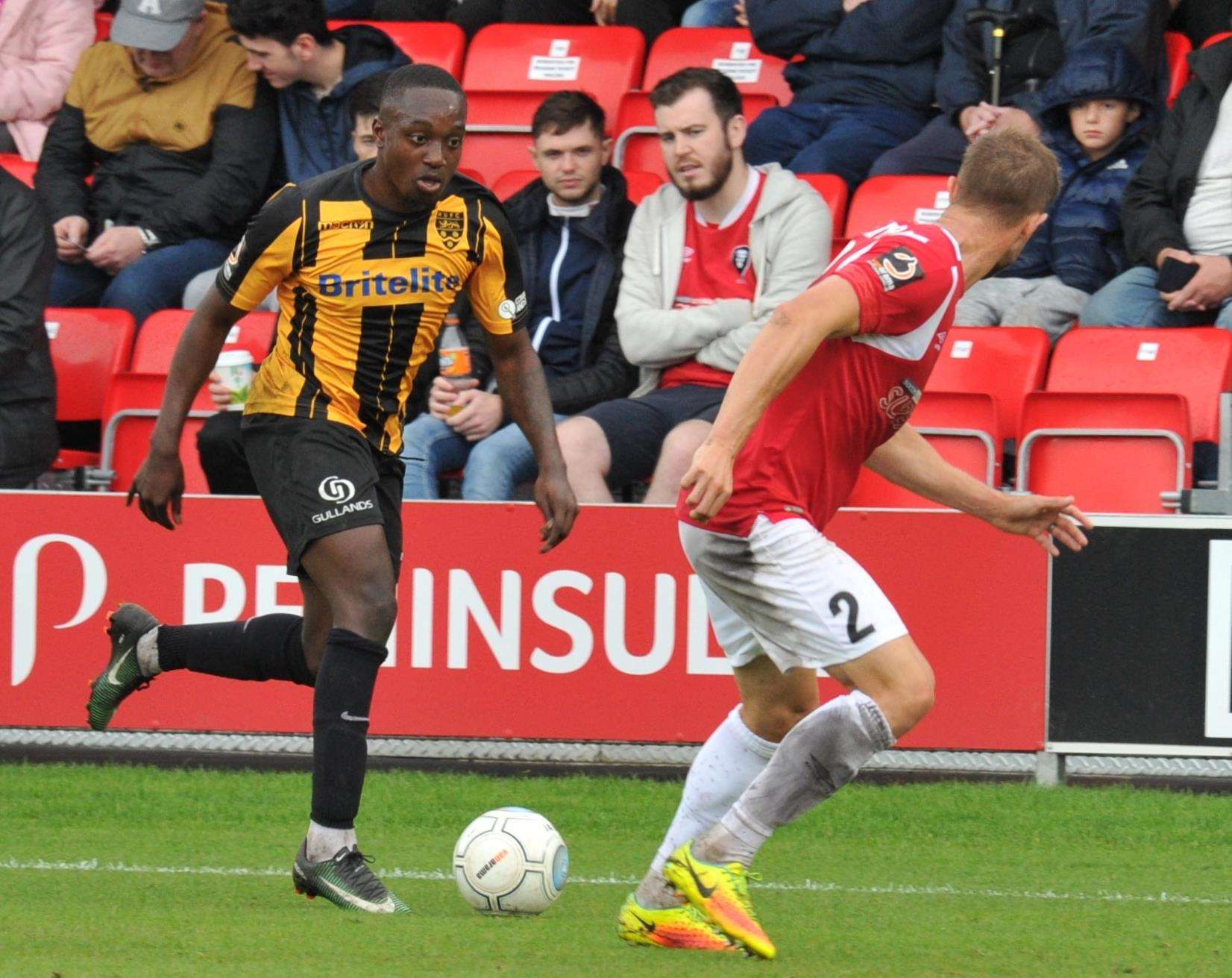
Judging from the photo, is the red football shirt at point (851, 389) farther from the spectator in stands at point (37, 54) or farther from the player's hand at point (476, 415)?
the spectator in stands at point (37, 54)

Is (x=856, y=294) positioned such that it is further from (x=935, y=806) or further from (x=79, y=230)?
(x=79, y=230)

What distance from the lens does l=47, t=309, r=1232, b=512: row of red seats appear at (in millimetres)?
7445

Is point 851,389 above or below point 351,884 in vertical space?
above

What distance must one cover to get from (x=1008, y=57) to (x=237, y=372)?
155 inches

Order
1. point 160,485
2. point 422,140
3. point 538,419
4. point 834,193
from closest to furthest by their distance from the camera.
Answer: point 422,140, point 160,485, point 538,419, point 834,193

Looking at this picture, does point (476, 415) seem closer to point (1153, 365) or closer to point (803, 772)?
point (1153, 365)

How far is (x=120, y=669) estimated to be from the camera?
585cm

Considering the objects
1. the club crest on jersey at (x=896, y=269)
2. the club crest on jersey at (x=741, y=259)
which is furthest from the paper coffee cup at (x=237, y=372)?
the club crest on jersey at (x=896, y=269)

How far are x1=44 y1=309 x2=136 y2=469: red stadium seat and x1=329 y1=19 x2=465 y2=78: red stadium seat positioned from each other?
2.34 metres

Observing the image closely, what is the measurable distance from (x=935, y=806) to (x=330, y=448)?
2796 millimetres

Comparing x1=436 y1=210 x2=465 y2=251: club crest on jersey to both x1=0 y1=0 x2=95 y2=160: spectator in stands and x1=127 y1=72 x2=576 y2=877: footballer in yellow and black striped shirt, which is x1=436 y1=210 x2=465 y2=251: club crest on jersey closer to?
x1=127 y1=72 x2=576 y2=877: footballer in yellow and black striped shirt

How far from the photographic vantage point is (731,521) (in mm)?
4289

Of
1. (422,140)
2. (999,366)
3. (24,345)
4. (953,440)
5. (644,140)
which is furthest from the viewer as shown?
(644,140)

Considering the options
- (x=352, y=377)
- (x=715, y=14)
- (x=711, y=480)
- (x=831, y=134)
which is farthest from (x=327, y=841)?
(x=715, y=14)
